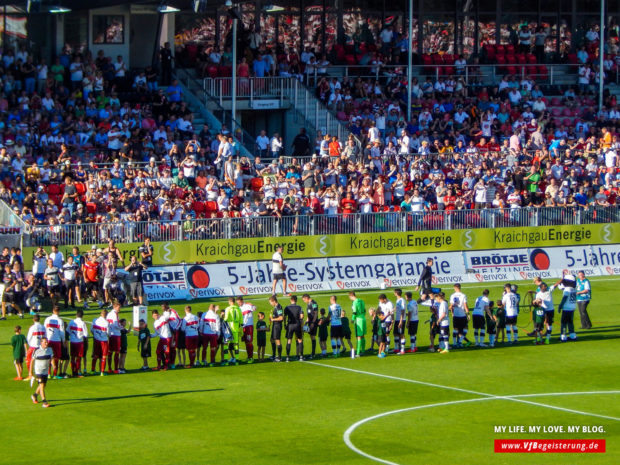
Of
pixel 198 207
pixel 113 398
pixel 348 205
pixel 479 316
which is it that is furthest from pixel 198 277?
pixel 113 398

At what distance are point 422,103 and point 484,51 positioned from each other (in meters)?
8.34

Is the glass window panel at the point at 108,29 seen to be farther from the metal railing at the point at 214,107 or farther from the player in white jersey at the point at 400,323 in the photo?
the player in white jersey at the point at 400,323

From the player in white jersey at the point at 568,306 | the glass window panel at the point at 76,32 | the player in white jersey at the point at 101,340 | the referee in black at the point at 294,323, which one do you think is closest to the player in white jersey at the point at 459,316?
the player in white jersey at the point at 568,306

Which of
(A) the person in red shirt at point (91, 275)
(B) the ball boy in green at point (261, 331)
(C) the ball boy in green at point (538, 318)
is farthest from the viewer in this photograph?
(A) the person in red shirt at point (91, 275)

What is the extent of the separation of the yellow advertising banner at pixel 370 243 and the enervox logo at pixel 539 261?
38.3 inches

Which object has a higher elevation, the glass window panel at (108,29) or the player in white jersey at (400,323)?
the glass window panel at (108,29)

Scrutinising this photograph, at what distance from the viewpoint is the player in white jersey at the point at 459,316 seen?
30859 mm

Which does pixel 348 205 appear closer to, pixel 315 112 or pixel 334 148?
pixel 334 148

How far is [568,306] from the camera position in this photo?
32375mm

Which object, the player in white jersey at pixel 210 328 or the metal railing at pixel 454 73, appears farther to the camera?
the metal railing at pixel 454 73

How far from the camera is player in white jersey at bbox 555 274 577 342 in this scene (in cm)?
3231

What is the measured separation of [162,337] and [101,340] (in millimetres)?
1484

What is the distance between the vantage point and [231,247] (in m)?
39.3

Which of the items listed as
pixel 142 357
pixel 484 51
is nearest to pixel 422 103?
pixel 484 51
